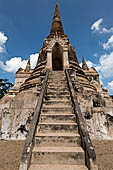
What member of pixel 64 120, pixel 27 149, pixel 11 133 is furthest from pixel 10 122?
pixel 27 149

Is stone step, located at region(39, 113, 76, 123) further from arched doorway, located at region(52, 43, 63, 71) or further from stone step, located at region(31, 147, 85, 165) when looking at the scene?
arched doorway, located at region(52, 43, 63, 71)

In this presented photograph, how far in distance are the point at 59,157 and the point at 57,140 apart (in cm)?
48

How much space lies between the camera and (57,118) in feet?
13.0

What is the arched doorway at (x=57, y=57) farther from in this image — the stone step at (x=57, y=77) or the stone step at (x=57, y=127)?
the stone step at (x=57, y=127)

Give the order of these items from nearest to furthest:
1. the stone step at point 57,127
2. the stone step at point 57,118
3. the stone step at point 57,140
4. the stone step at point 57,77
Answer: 1. the stone step at point 57,140
2. the stone step at point 57,127
3. the stone step at point 57,118
4. the stone step at point 57,77

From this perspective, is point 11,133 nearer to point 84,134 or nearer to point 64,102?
point 64,102

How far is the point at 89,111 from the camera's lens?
557 centimetres

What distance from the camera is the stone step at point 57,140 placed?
308cm

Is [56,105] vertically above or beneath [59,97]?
beneath

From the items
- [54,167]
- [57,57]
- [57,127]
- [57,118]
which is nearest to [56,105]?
[57,118]

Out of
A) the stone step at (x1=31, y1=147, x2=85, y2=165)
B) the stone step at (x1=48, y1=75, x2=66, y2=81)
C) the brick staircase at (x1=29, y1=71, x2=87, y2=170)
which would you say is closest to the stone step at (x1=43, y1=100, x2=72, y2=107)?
the brick staircase at (x1=29, y1=71, x2=87, y2=170)

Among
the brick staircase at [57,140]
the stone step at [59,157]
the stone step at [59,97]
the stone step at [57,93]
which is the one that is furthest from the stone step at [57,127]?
the stone step at [57,93]

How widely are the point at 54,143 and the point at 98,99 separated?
4548mm

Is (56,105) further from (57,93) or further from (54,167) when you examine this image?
(54,167)
